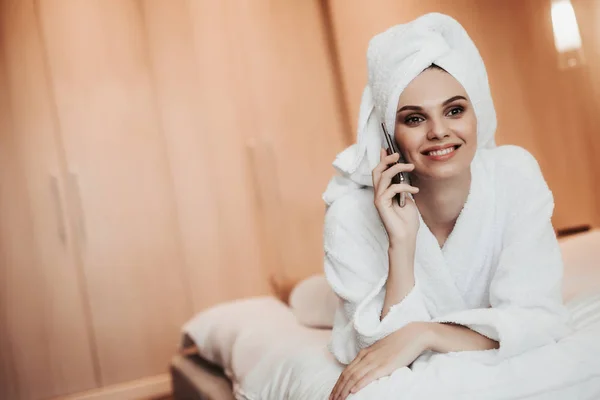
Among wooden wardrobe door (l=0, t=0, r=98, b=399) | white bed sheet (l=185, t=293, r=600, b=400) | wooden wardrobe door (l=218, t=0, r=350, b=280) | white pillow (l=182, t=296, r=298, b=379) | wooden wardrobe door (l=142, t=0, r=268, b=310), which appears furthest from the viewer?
wooden wardrobe door (l=218, t=0, r=350, b=280)

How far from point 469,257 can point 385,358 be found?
0.36 meters

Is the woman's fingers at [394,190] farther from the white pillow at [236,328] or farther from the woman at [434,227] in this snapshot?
the white pillow at [236,328]

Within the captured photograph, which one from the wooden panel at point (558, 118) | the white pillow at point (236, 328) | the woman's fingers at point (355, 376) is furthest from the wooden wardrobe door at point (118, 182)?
the woman's fingers at point (355, 376)

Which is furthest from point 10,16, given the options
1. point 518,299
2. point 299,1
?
point 518,299

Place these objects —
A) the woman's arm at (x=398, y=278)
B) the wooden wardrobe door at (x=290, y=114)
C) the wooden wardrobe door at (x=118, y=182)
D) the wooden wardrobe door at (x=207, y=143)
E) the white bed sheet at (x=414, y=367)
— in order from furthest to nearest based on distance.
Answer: the wooden wardrobe door at (x=290, y=114)
the wooden wardrobe door at (x=207, y=143)
the wooden wardrobe door at (x=118, y=182)
the woman's arm at (x=398, y=278)
the white bed sheet at (x=414, y=367)

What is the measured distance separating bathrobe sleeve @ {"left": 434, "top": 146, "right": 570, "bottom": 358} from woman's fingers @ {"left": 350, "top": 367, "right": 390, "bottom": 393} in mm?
148

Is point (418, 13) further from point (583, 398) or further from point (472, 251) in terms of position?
point (583, 398)

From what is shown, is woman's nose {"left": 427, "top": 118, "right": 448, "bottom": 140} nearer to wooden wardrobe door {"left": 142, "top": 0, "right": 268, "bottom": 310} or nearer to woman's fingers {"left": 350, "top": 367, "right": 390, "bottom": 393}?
woman's fingers {"left": 350, "top": 367, "right": 390, "bottom": 393}

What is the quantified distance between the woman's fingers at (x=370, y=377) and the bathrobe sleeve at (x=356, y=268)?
0.12m

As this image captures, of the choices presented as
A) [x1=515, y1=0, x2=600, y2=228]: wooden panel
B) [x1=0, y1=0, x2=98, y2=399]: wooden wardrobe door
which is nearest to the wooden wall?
[x1=0, y1=0, x2=98, y2=399]: wooden wardrobe door

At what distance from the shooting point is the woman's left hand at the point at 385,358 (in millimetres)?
1059

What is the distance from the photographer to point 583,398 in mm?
973

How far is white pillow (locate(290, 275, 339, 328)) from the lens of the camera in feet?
6.05

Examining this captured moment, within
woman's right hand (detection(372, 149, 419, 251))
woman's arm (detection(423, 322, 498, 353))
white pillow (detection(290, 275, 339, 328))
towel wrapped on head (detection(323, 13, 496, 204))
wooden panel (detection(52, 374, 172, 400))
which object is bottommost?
wooden panel (detection(52, 374, 172, 400))
